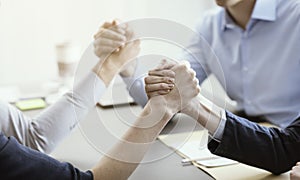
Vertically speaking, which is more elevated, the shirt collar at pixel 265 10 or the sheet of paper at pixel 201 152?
the shirt collar at pixel 265 10

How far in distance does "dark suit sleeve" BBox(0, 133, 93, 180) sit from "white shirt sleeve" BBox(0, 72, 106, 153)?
14.9 inches

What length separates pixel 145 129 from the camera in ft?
2.91

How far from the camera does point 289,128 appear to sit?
100 cm

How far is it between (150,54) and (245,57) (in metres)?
0.53

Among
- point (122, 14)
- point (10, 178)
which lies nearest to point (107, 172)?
point (10, 178)

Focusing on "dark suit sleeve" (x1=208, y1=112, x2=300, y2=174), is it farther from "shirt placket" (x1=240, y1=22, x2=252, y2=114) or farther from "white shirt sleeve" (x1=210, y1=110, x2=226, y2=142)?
"shirt placket" (x1=240, y1=22, x2=252, y2=114)

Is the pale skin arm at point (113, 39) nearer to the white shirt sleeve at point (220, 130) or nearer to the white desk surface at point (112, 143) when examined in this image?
the white desk surface at point (112, 143)

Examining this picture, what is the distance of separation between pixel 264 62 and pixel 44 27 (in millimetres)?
1087

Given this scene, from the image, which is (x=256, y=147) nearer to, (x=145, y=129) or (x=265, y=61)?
(x=145, y=129)

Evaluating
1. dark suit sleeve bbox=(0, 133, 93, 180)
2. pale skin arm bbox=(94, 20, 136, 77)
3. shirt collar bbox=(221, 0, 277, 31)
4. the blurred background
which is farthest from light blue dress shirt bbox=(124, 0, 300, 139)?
the blurred background

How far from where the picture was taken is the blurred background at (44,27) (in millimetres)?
2035

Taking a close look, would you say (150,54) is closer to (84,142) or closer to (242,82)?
(84,142)

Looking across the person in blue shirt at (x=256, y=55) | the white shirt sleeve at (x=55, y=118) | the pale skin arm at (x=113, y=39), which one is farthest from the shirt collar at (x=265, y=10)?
the white shirt sleeve at (x=55, y=118)

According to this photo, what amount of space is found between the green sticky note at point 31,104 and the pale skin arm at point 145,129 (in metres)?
0.74
